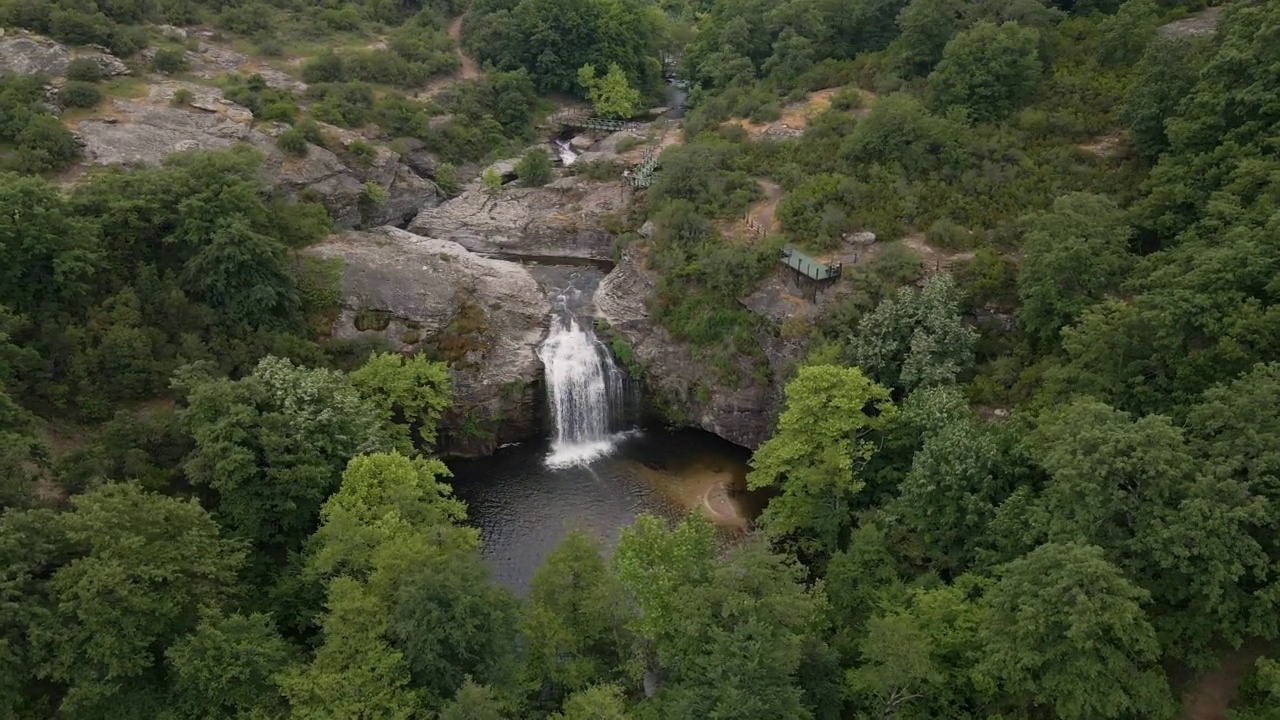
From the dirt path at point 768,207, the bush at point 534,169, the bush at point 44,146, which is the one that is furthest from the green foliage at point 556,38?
the bush at point 44,146

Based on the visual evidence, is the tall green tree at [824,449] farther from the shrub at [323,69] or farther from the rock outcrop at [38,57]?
the rock outcrop at [38,57]

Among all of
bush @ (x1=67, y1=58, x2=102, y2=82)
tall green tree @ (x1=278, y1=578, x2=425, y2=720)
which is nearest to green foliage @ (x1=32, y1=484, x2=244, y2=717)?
tall green tree @ (x1=278, y1=578, x2=425, y2=720)

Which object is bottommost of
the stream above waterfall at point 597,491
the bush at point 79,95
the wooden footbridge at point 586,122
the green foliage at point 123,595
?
the stream above waterfall at point 597,491

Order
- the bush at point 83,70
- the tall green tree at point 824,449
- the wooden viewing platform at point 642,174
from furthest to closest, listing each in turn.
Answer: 1. the wooden viewing platform at point 642,174
2. the bush at point 83,70
3. the tall green tree at point 824,449

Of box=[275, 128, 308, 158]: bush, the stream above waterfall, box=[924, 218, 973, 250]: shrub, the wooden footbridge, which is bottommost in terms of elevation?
the stream above waterfall

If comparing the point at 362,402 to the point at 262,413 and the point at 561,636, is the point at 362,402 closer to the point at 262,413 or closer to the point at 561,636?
the point at 262,413

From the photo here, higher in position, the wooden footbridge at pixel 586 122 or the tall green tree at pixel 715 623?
the wooden footbridge at pixel 586 122

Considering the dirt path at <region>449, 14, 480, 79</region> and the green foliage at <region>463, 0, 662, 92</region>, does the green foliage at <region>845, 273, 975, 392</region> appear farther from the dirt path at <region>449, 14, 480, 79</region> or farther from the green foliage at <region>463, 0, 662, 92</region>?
the dirt path at <region>449, 14, 480, 79</region>
